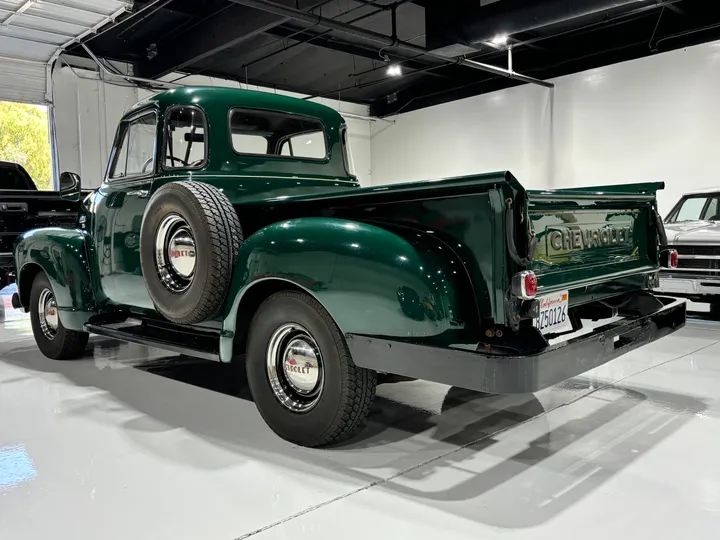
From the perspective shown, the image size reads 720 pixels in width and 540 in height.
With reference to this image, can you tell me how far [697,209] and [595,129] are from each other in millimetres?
5734

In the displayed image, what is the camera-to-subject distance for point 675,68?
11.4 m

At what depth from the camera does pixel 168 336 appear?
3949 mm

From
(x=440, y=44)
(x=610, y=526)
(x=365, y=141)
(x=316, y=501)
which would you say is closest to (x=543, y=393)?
(x=610, y=526)

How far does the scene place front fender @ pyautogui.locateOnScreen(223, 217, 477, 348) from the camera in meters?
2.46

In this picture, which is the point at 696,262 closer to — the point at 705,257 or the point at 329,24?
the point at 705,257

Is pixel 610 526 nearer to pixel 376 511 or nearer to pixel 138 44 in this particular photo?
pixel 376 511

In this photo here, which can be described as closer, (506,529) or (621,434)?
(506,529)

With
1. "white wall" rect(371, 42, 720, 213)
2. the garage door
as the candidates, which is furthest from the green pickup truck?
"white wall" rect(371, 42, 720, 213)

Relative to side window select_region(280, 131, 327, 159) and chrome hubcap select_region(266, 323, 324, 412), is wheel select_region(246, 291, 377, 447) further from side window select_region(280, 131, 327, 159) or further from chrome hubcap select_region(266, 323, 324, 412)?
side window select_region(280, 131, 327, 159)

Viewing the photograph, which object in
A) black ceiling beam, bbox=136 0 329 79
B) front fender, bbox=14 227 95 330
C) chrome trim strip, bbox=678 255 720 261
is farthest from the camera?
black ceiling beam, bbox=136 0 329 79

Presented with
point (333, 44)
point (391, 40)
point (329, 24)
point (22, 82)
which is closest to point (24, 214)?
point (329, 24)

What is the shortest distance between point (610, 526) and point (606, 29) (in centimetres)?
1247

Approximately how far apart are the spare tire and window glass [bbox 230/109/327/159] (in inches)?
36.6

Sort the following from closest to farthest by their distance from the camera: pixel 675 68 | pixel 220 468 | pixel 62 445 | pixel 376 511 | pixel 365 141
Answer: 1. pixel 376 511
2. pixel 220 468
3. pixel 62 445
4. pixel 675 68
5. pixel 365 141
